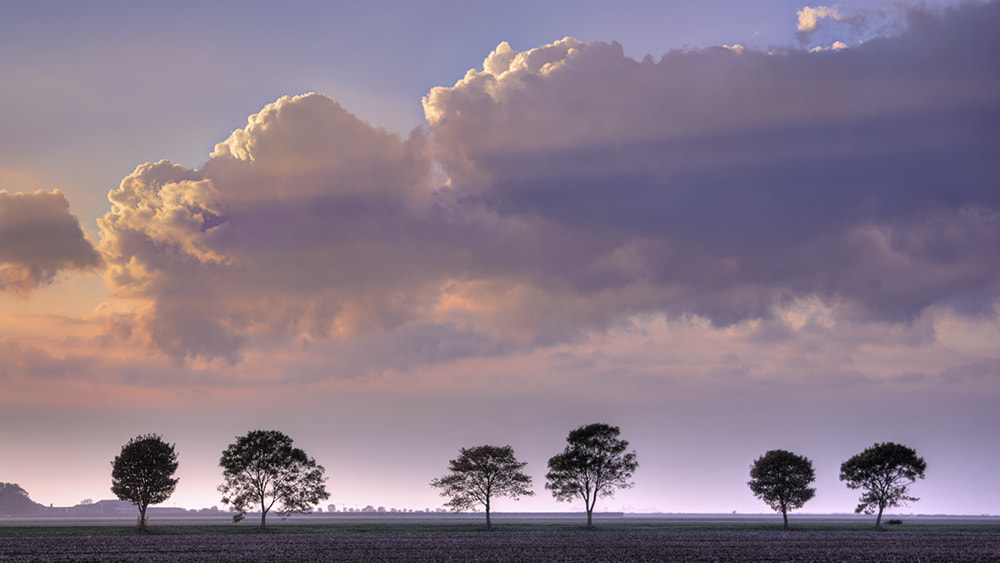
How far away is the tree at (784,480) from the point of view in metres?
130

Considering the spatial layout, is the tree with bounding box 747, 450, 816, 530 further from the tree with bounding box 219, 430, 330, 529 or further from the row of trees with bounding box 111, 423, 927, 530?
the tree with bounding box 219, 430, 330, 529

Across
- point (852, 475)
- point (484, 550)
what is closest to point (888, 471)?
point (852, 475)

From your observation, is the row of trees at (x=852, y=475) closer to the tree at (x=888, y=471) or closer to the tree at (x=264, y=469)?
the tree at (x=888, y=471)

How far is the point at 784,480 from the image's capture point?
131 m


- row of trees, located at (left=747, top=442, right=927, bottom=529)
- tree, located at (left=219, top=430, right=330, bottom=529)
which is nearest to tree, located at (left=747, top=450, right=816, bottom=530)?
row of trees, located at (left=747, top=442, right=927, bottom=529)

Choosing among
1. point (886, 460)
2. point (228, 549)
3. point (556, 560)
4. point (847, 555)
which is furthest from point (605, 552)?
point (886, 460)

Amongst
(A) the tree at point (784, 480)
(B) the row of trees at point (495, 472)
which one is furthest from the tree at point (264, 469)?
(A) the tree at point (784, 480)

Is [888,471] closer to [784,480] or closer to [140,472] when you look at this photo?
[784,480]

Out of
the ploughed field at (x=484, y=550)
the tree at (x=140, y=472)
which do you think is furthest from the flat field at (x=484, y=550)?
the tree at (x=140, y=472)

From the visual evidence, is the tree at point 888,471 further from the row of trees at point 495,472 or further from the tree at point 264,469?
the tree at point 264,469

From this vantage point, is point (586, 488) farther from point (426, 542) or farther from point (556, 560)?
point (556, 560)

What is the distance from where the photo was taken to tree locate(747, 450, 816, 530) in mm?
130375

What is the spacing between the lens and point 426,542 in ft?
266

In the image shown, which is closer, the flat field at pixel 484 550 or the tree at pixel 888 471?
the flat field at pixel 484 550
